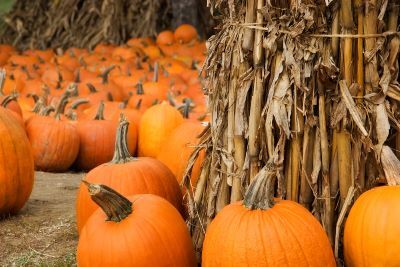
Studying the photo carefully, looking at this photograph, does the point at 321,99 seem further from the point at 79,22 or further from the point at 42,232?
the point at 79,22

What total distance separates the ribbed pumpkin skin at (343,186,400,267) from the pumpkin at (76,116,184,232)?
1.00 metres

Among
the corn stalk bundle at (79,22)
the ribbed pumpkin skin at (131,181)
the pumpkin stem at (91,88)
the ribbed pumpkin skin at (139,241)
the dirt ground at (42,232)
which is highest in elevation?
the corn stalk bundle at (79,22)

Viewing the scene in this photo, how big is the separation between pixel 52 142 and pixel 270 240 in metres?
3.09

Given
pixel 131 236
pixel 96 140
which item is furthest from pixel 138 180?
pixel 96 140

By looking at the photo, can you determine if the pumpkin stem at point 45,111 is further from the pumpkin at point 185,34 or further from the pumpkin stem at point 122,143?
the pumpkin at point 185,34

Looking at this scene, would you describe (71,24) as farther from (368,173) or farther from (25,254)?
(368,173)

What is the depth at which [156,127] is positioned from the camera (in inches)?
219

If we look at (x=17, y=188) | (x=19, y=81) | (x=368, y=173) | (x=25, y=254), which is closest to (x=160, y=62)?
(x=19, y=81)

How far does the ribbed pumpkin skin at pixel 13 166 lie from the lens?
389 centimetres

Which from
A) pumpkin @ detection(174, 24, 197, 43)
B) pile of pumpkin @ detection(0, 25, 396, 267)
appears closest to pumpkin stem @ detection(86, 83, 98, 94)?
pile of pumpkin @ detection(0, 25, 396, 267)

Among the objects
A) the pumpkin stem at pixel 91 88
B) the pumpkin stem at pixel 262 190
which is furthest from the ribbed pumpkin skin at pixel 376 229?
the pumpkin stem at pixel 91 88

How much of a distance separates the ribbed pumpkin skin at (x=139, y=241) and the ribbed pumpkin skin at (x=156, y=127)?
2625 mm

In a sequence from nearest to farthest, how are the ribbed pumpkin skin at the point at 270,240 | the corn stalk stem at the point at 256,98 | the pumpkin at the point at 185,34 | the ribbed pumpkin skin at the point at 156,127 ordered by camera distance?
the ribbed pumpkin skin at the point at 270,240, the corn stalk stem at the point at 256,98, the ribbed pumpkin skin at the point at 156,127, the pumpkin at the point at 185,34

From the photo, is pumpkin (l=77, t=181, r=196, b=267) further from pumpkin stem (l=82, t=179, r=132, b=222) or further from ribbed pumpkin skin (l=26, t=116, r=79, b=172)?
ribbed pumpkin skin (l=26, t=116, r=79, b=172)
